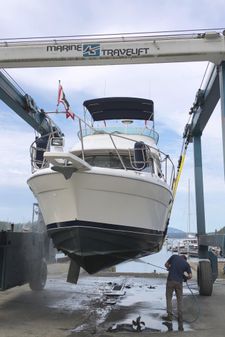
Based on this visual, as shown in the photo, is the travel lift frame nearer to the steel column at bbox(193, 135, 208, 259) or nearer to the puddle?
the puddle

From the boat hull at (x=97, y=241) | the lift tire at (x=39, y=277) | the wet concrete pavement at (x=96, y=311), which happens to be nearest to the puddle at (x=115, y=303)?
the wet concrete pavement at (x=96, y=311)

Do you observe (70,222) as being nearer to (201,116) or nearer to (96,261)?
(96,261)

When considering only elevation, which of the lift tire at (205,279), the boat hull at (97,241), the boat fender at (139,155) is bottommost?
the lift tire at (205,279)

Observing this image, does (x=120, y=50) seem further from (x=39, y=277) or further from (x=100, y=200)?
(x=39, y=277)

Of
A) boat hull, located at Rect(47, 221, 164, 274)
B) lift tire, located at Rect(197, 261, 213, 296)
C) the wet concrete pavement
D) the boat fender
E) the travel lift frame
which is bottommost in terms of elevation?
the wet concrete pavement

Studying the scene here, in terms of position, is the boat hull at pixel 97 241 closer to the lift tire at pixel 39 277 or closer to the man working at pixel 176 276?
the man working at pixel 176 276

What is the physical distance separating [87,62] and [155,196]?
122 inches

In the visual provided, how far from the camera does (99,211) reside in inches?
320

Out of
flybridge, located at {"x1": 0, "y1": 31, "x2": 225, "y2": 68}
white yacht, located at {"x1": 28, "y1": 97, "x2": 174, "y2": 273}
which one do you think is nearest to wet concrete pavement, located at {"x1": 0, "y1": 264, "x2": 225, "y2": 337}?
white yacht, located at {"x1": 28, "y1": 97, "x2": 174, "y2": 273}

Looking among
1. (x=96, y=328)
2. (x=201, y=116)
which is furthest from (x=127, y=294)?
(x=201, y=116)

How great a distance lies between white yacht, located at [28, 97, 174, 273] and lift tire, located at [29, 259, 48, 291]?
2.85m

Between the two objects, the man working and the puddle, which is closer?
the puddle

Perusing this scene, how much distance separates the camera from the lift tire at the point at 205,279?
11.8 metres

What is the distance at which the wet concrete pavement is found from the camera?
7516 millimetres
